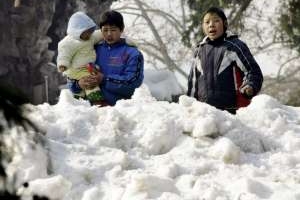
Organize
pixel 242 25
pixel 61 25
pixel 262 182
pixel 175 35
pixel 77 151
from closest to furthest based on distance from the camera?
1. pixel 262 182
2. pixel 77 151
3. pixel 242 25
4. pixel 61 25
5. pixel 175 35

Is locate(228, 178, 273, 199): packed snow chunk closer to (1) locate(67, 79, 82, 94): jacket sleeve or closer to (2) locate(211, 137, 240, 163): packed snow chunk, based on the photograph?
(2) locate(211, 137, 240, 163): packed snow chunk

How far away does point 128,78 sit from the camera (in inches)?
214

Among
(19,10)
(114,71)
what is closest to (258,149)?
(114,71)

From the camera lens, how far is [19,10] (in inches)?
768

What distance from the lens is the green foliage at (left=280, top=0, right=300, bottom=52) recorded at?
13.9 meters

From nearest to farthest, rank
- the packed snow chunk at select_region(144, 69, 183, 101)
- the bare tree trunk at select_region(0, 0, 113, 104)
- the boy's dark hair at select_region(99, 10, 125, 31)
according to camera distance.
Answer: the boy's dark hair at select_region(99, 10, 125, 31)
the bare tree trunk at select_region(0, 0, 113, 104)
the packed snow chunk at select_region(144, 69, 183, 101)

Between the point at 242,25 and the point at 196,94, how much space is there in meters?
10.6

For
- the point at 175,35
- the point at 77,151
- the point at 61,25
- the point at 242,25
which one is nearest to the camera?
the point at 77,151

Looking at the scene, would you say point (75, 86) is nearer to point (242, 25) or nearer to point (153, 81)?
point (242, 25)

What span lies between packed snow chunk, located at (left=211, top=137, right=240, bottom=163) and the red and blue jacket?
3.62ft

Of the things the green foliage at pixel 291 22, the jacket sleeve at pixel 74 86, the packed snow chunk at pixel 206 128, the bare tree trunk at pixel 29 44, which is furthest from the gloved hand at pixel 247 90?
the bare tree trunk at pixel 29 44

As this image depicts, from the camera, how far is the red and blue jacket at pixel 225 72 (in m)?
5.28

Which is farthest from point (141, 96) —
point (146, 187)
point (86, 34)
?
point (146, 187)

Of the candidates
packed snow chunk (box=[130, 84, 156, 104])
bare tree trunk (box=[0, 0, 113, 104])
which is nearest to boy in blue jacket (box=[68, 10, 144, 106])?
packed snow chunk (box=[130, 84, 156, 104])
